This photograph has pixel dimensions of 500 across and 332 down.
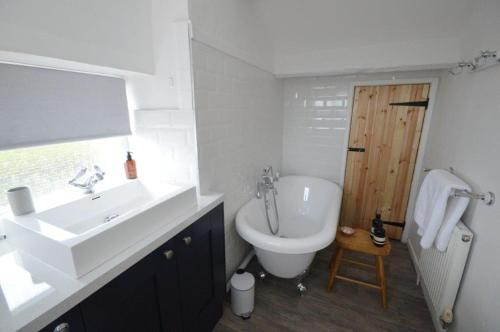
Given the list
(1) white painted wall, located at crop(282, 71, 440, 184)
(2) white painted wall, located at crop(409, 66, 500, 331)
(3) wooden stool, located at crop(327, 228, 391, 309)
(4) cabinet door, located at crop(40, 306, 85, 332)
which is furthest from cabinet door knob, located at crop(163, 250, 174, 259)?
(1) white painted wall, located at crop(282, 71, 440, 184)

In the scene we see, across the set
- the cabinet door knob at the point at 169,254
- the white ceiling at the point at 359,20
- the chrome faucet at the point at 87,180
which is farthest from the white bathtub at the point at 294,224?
the white ceiling at the point at 359,20

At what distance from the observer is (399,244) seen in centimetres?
269

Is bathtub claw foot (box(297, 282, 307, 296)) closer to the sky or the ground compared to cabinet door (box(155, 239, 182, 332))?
closer to the ground

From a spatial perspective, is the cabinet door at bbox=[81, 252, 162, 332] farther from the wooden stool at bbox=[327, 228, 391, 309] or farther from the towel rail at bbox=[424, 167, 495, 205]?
the towel rail at bbox=[424, 167, 495, 205]

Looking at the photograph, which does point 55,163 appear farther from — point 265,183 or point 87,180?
point 265,183

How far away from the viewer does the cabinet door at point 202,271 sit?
1267mm

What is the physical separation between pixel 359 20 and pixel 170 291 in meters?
2.46

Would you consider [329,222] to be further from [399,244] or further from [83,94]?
[83,94]

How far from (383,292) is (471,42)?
202 centimetres

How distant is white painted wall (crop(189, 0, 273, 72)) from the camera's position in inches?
54.0

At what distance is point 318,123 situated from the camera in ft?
9.41

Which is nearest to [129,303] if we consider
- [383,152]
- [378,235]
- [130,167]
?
[130,167]

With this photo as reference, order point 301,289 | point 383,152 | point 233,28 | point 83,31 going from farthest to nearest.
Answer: point 383,152
point 301,289
point 233,28
point 83,31

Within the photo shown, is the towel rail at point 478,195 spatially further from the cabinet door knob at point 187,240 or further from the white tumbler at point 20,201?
the white tumbler at point 20,201
